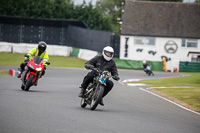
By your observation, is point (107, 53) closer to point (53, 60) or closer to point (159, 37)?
point (53, 60)

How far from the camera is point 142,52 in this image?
185ft

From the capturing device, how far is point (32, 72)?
16.1 m

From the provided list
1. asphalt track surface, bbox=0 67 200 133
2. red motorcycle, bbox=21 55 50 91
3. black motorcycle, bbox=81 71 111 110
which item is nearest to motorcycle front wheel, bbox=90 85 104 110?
black motorcycle, bbox=81 71 111 110

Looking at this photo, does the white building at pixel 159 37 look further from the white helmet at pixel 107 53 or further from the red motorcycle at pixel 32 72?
the white helmet at pixel 107 53

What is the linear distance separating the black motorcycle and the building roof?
44.0 m

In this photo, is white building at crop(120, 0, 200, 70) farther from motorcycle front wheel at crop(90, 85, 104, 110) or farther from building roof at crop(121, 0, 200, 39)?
motorcycle front wheel at crop(90, 85, 104, 110)

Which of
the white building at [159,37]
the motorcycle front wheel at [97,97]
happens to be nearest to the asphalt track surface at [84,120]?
the motorcycle front wheel at [97,97]

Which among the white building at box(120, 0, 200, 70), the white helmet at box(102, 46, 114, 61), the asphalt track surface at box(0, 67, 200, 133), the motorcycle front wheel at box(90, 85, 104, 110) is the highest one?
the white building at box(120, 0, 200, 70)

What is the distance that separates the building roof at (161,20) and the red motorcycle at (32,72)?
39842mm

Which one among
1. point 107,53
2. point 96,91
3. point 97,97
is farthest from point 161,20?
point 97,97

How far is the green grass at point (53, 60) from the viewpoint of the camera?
43.2 meters

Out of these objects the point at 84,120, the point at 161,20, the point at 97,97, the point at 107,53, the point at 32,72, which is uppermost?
the point at 161,20

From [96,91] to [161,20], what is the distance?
46.0 metres

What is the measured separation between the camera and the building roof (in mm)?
56156
